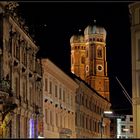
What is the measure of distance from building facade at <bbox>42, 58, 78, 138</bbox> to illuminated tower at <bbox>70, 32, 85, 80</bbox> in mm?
74971

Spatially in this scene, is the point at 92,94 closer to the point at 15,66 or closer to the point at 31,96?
the point at 31,96

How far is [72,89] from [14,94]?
33.8 meters

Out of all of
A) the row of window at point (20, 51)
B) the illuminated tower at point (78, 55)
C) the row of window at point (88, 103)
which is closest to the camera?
the row of window at point (20, 51)

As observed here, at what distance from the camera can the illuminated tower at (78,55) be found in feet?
521

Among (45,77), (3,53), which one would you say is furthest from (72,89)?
(3,53)

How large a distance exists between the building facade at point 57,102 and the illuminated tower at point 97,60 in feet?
220

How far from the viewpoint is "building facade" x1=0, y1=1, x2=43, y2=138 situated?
151ft

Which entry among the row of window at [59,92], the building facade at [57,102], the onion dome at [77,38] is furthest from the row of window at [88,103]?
the onion dome at [77,38]

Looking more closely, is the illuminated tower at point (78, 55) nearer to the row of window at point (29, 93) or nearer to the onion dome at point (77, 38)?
the onion dome at point (77, 38)

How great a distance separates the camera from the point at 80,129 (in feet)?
295

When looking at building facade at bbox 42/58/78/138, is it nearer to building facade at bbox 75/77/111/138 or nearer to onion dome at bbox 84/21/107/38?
building facade at bbox 75/77/111/138

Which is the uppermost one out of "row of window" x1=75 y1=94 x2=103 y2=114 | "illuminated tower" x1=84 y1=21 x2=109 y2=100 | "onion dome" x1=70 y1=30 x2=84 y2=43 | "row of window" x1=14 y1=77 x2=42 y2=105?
"onion dome" x1=70 y1=30 x2=84 y2=43

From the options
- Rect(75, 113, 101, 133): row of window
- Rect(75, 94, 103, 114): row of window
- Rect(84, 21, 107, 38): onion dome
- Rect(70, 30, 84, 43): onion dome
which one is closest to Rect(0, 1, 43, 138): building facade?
Rect(75, 113, 101, 133): row of window

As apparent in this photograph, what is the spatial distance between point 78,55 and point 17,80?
358 feet
